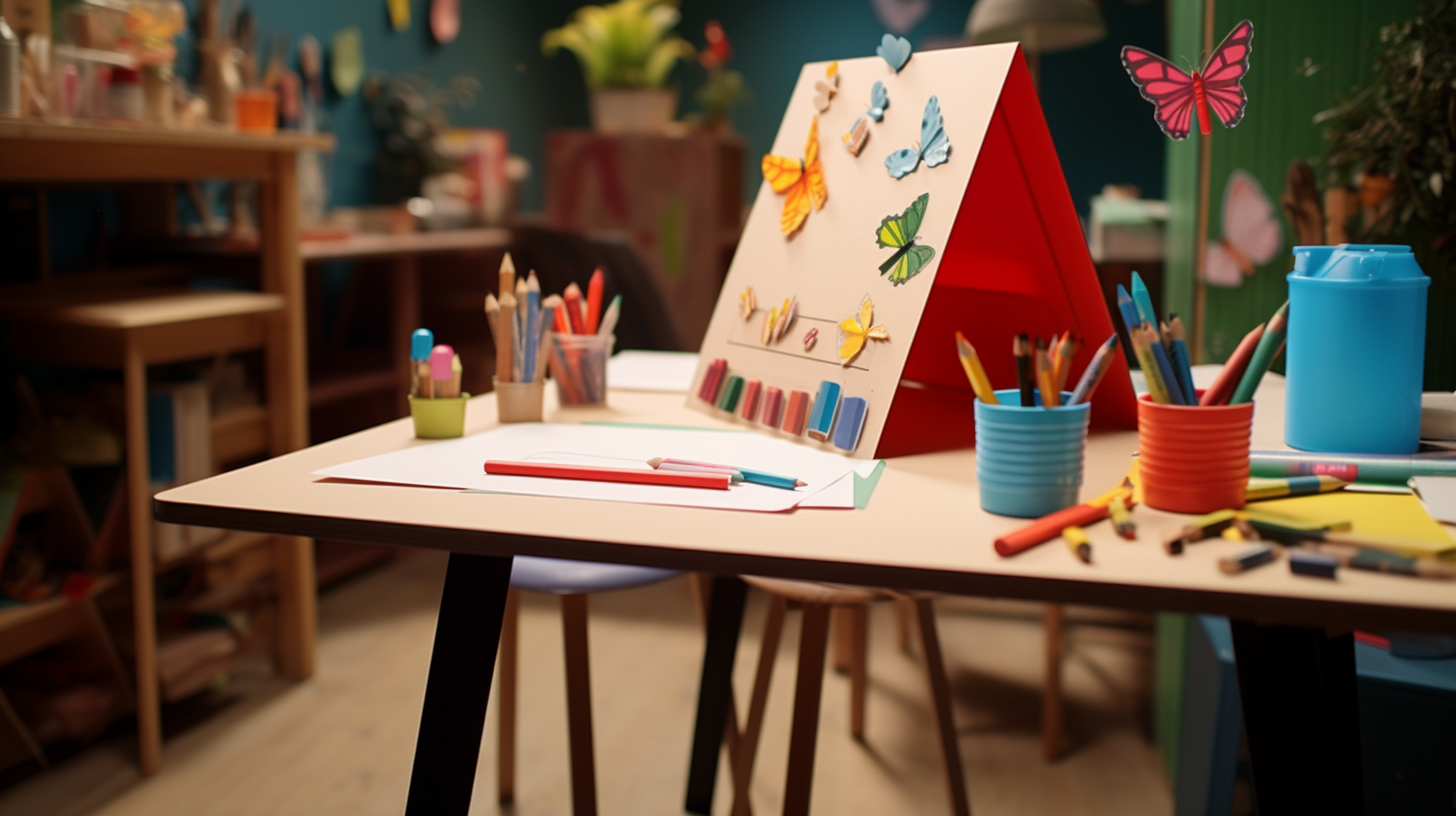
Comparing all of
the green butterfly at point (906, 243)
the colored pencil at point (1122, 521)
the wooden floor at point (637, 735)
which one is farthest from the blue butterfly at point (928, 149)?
the wooden floor at point (637, 735)

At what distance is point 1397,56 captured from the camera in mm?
1406

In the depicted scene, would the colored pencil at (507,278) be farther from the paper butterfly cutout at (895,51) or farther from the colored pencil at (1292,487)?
the colored pencil at (1292,487)

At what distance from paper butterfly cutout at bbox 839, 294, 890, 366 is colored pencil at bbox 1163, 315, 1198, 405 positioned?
0.84 ft

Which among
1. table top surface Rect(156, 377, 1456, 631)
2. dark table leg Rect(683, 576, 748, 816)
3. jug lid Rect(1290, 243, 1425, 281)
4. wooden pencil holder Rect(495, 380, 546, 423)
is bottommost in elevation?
dark table leg Rect(683, 576, 748, 816)

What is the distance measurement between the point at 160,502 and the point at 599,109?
2617 mm

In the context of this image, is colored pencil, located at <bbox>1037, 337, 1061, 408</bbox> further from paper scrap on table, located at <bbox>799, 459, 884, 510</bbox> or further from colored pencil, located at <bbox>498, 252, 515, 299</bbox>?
colored pencil, located at <bbox>498, 252, 515, 299</bbox>

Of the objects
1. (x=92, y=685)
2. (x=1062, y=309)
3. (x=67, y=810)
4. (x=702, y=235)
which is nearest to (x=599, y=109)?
(x=702, y=235)

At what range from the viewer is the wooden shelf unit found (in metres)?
1.81

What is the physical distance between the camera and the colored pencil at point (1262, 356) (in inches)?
30.7

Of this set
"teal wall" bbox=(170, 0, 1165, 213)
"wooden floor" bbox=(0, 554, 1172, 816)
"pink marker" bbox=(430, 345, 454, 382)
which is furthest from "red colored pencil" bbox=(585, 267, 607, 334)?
"teal wall" bbox=(170, 0, 1165, 213)

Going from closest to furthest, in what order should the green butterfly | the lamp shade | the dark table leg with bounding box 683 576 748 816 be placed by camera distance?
1. the green butterfly
2. the dark table leg with bounding box 683 576 748 816
3. the lamp shade

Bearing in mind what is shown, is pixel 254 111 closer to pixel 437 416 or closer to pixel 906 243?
pixel 437 416

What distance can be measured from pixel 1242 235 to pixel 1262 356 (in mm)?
973

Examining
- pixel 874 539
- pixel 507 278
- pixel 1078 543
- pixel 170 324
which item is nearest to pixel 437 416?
pixel 507 278
